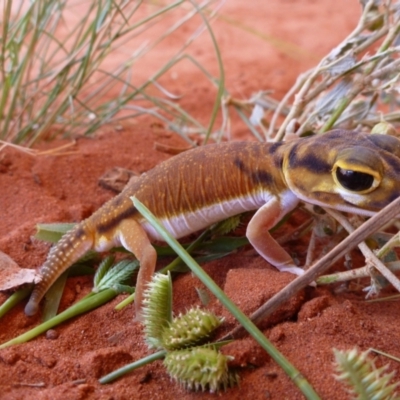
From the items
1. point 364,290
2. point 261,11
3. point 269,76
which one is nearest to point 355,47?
point 364,290

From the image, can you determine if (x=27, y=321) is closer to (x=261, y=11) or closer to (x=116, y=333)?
(x=116, y=333)

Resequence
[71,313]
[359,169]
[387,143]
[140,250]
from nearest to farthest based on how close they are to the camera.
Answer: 1. [359,169]
2. [387,143]
3. [71,313]
4. [140,250]

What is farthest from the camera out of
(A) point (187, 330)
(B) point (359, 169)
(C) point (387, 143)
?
(C) point (387, 143)

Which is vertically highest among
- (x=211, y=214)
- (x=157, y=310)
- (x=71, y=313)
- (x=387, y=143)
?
(x=387, y=143)

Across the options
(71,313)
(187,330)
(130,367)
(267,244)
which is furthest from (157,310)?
(267,244)

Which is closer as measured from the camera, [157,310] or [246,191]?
[157,310]

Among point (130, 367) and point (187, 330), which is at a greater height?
point (187, 330)

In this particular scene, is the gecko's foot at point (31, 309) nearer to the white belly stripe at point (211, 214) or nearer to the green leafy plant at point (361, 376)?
the white belly stripe at point (211, 214)

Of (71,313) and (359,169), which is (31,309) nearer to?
(71,313)
